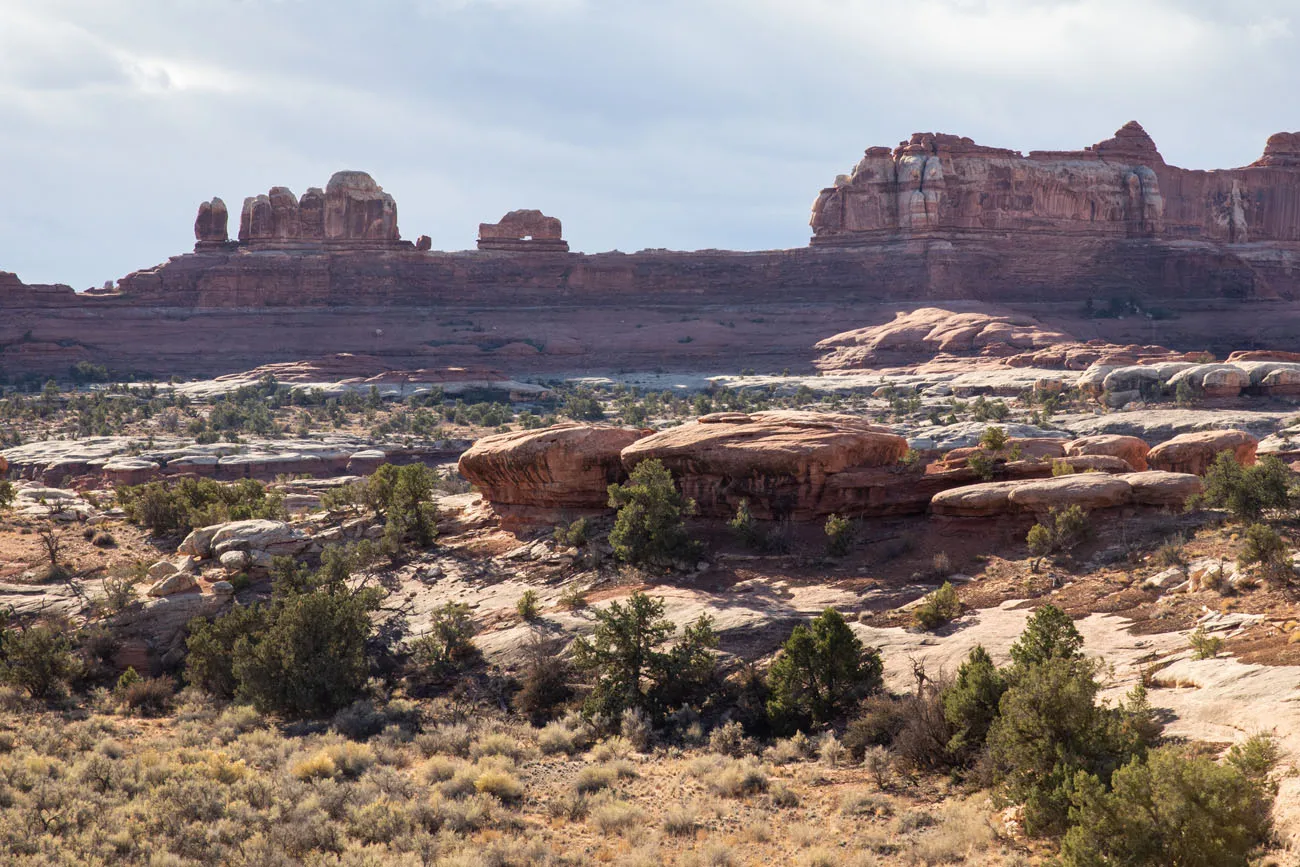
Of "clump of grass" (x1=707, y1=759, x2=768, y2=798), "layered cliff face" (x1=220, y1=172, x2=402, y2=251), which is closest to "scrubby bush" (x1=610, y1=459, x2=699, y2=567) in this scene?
"clump of grass" (x1=707, y1=759, x2=768, y2=798)

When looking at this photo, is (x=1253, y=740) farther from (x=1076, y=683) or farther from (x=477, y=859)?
(x=477, y=859)

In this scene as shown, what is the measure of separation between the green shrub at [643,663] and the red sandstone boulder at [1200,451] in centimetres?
1412

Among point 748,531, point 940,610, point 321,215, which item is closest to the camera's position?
point 940,610

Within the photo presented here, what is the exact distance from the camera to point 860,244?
92562mm

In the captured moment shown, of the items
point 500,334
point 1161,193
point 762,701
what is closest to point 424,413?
point 500,334

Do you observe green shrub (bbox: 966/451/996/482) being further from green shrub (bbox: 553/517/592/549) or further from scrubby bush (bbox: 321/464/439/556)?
scrubby bush (bbox: 321/464/439/556)

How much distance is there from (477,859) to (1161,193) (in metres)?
104

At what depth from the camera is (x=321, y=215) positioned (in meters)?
92.1

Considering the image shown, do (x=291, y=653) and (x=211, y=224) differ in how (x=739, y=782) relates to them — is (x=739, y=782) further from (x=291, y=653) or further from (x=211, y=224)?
(x=211, y=224)

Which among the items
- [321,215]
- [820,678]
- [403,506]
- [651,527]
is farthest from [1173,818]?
[321,215]

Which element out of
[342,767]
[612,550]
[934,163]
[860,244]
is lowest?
[342,767]

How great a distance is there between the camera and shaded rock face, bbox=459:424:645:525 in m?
24.0

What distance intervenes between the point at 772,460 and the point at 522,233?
3035 inches

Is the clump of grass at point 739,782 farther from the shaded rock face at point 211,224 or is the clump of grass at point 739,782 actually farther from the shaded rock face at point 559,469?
the shaded rock face at point 211,224
